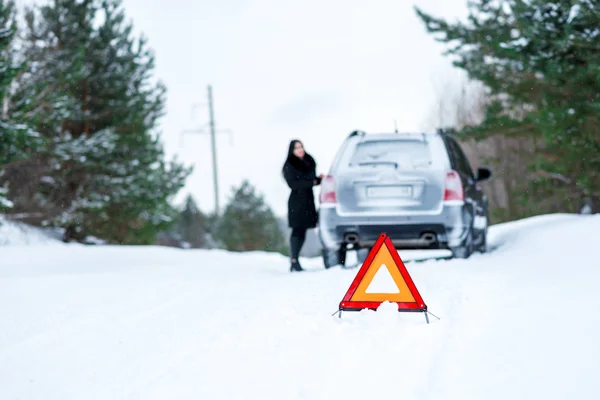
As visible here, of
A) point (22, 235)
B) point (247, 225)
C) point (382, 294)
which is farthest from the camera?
point (247, 225)

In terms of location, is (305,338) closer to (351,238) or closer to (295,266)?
(351,238)

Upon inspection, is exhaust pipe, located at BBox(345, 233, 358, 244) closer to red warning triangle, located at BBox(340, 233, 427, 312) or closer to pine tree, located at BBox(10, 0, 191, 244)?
red warning triangle, located at BBox(340, 233, 427, 312)

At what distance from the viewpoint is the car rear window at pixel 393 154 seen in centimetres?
862

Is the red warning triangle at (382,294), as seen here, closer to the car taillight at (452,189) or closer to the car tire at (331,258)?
the car taillight at (452,189)

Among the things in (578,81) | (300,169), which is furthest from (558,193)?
(300,169)

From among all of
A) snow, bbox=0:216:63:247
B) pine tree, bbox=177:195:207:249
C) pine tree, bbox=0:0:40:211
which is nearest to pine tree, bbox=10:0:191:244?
snow, bbox=0:216:63:247

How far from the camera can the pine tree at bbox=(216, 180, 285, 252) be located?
1806 inches

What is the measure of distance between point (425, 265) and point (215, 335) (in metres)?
3.88

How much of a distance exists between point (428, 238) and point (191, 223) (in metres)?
69.0

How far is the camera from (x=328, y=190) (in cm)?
873

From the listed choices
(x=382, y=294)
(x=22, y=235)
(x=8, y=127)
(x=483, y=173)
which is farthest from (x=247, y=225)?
(x=382, y=294)

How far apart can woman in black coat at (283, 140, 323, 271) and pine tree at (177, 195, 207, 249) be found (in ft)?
207

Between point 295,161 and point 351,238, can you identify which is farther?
point 295,161

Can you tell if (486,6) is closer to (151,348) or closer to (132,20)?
(132,20)
